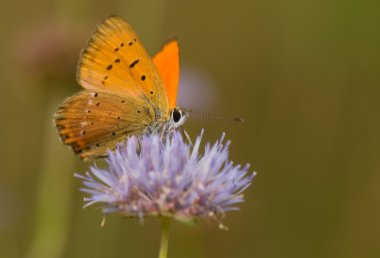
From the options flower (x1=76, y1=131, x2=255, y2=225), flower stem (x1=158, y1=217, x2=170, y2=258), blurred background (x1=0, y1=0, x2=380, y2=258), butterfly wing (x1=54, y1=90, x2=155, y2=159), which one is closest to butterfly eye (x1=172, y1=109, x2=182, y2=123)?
butterfly wing (x1=54, y1=90, x2=155, y2=159)

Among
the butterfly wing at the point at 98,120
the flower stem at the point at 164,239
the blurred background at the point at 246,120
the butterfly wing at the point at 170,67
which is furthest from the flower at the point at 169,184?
the blurred background at the point at 246,120

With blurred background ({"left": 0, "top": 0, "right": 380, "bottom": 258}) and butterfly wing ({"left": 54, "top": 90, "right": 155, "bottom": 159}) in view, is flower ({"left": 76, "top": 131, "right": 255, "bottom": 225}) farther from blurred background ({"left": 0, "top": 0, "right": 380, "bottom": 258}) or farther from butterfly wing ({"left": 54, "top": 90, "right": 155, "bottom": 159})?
blurred background ({"left": 0, "top": 0, "right": 380, "bottom": 258})

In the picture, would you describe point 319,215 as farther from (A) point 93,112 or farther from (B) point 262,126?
(A) point 93,112

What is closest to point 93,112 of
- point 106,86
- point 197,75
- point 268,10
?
point 106,86

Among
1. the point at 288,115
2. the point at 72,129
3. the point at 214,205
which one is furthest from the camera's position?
the point at 288,115

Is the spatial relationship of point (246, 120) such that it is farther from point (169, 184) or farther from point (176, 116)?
point (169, 184)

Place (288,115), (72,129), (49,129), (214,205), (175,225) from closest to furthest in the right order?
(214,205)
(72,129)
(175,225)
(49,129)
(288,115)
